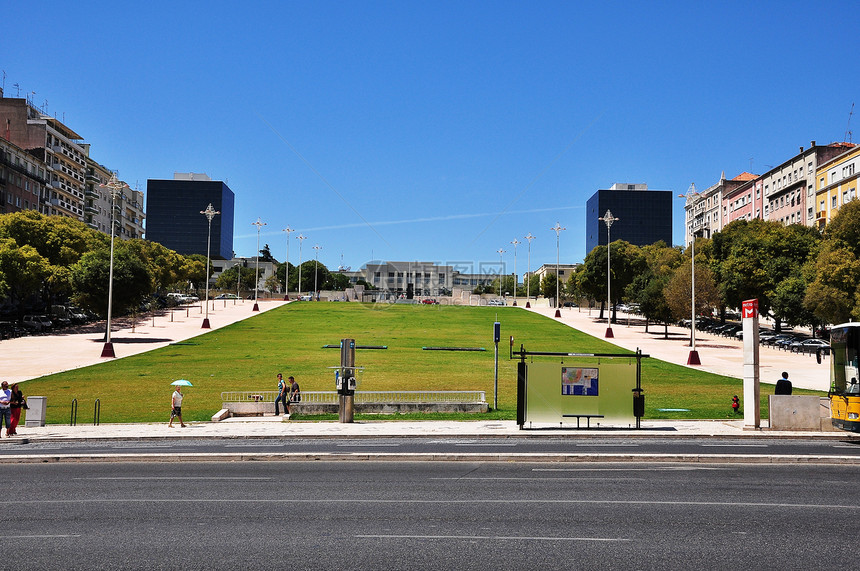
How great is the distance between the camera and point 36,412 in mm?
28531

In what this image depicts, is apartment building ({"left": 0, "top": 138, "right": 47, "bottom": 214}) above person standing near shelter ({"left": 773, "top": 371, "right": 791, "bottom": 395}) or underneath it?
above

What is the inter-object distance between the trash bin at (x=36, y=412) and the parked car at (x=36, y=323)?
51.4m

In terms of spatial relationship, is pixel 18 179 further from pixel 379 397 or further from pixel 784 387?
pixel 784 387

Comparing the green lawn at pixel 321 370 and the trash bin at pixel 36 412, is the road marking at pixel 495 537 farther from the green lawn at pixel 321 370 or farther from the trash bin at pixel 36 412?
the trash bin at pixel 36 412

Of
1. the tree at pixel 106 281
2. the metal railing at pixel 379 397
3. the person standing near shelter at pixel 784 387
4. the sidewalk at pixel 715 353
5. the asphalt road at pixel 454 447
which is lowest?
the asphalt road at pixel 454 447

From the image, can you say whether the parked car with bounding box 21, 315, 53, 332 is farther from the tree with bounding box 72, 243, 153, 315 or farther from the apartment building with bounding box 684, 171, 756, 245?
the apartment building with bounding box 684, 171, 756, 245

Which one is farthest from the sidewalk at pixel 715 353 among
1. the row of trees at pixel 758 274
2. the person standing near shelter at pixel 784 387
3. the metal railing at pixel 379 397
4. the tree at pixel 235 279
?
the tree at pixel 235 279

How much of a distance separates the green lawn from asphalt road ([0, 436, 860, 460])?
692 centimetres

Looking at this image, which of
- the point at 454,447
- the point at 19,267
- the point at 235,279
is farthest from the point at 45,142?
the point at 454,447

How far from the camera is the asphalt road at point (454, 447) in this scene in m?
19.6

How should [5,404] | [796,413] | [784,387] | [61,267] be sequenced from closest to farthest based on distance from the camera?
[796,413] → [5,404] → [784,387] → [61,267]

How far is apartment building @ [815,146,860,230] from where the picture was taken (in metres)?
91.8

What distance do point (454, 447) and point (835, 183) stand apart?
9589cm

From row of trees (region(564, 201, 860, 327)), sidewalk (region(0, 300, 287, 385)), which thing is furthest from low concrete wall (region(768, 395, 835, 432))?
sidewalk (region(0, 300, 287, 385))
